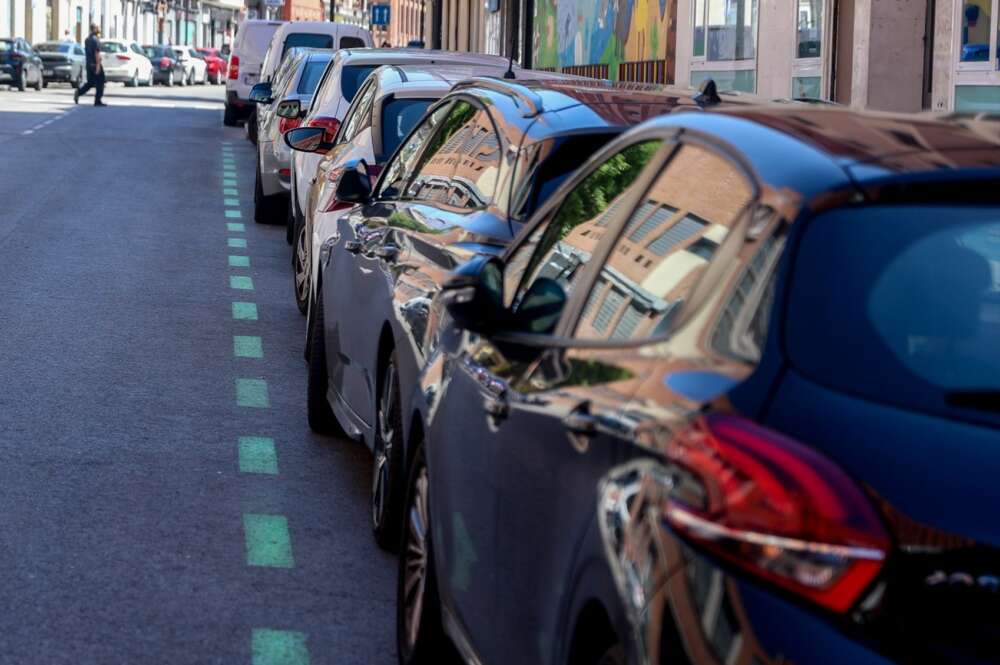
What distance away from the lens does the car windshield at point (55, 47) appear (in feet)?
199

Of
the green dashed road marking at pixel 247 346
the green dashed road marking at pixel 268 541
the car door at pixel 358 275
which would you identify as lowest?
the green dashed road marking at pixel 247 346

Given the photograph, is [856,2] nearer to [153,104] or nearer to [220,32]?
[153,104]

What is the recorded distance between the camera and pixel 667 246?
3311mm

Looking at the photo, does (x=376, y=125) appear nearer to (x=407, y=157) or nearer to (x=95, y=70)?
(x=407, y=157)

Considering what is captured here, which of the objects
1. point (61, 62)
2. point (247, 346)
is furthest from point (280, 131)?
point (61, 62)

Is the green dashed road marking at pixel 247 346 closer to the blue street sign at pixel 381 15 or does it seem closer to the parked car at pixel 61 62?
the blue street sign at pixel 381 15

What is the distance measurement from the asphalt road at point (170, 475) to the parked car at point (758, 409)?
4.97ft

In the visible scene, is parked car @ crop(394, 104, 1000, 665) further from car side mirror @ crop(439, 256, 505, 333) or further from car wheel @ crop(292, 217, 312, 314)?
car wheel @ crop(292, 217, 312, 314)

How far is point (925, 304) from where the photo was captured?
2875 millimetres

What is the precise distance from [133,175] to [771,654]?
69.8ft

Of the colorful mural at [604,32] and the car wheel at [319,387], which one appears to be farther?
the colorful mural at [604,32]

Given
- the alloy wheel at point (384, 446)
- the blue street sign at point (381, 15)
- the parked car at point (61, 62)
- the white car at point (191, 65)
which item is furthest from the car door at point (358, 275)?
the white car at point (191, 65)

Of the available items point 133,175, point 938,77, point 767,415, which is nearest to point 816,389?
point 767,415

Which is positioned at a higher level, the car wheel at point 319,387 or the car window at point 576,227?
the car window at point 576,227
